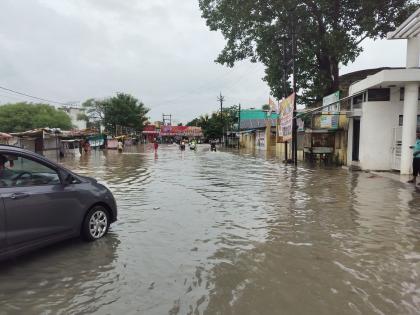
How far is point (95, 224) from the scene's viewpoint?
6.37 meters

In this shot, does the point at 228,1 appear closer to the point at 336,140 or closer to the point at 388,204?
the point at 336,140

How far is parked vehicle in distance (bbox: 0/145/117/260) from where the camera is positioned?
16.0 feet

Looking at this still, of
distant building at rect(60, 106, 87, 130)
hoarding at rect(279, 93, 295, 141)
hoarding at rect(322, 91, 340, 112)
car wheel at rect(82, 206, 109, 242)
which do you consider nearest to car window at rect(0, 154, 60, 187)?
car wheel at rect(82, 206, 109, 242)

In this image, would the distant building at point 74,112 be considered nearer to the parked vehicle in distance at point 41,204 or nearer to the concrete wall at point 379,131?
the concrete wall at point 379,131

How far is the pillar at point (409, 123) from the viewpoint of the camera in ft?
49.8

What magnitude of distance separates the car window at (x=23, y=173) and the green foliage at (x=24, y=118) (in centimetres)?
7796

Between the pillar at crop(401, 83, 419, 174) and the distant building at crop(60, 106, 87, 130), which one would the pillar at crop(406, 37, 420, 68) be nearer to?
the pillar at crop(401, 83, 419, 174)

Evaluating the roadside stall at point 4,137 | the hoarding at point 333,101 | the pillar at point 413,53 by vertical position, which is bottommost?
the roadside stall at point 4,137

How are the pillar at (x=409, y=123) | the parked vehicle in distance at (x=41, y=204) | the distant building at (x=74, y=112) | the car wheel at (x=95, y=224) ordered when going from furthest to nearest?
the distant building at (x=74, y=112)
the pillar at (x=409, y=123)
the car wheel at (x=95, y=224)
the parked vehicle in distance at (x=41, y=204)

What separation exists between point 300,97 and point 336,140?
7.20 meters

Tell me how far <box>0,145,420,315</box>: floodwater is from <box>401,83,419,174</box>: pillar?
6.38m

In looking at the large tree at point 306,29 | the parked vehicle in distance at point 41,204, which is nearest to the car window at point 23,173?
the parked vehicle in distance at point 41,204

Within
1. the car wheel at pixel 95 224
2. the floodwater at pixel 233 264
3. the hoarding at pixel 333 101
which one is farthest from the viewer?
the hoarding at pixel 333 101

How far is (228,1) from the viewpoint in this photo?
85.9ft
